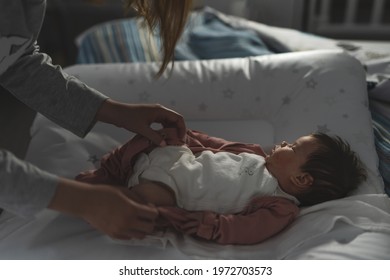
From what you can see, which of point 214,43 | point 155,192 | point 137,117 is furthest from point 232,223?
point 214,43

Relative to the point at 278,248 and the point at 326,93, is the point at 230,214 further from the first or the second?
the point at 326,93

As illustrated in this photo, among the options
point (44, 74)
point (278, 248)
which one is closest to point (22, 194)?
point (44, 74)

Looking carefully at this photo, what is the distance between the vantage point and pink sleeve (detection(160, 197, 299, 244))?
0.64m

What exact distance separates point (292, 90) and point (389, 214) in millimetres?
334

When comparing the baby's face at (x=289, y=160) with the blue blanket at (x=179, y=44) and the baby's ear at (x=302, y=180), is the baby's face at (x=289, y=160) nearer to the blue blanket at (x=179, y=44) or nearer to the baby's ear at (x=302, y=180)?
the baby's ear at (x=302, y=180)

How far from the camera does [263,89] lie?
3.03 feet

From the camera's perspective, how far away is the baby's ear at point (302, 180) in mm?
695

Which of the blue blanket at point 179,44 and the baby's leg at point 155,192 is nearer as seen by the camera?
the baby's leg at point 155,192

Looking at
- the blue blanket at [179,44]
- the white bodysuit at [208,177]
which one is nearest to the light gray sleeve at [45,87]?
the white bodysuit at [208,177]

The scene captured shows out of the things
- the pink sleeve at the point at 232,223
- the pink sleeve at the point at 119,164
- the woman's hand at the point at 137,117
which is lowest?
the pink sleeve at the point at 232,223

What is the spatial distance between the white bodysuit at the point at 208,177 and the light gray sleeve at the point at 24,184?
8.5 inches

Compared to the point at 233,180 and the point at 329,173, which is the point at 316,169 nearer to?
the point at 329,173

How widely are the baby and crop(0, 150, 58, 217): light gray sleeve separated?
18 centimetres

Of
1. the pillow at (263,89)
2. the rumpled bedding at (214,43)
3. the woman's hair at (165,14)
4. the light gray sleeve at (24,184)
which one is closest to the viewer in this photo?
the light gray sleeve at (24,184)
